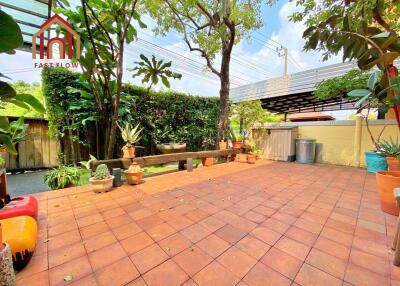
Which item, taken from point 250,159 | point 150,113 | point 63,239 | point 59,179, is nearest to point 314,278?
point 63,239

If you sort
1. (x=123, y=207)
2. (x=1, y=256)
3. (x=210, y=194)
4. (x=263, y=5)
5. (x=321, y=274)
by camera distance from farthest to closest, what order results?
(x=263, y=5) < (x=210, y=194) < (x=123, y=207) < (x=321, y=274) < (x=1, y=256)

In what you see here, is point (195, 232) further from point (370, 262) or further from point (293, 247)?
point (370, 262)

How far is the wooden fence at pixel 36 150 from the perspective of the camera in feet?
14.9

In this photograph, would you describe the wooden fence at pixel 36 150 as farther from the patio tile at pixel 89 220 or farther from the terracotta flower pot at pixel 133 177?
the patio tile at pixel 89 220

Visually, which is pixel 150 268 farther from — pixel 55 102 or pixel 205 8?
pixel 205 8

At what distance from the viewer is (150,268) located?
4.59 feet

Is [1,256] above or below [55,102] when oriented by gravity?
below

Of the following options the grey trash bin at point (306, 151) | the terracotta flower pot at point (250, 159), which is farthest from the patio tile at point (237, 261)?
the grey trash bin at point (306, 151)

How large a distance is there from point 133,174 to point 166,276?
234 centimetres

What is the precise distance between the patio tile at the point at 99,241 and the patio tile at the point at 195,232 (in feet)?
2.25

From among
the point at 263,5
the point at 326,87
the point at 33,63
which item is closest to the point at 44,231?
the point at 33,63

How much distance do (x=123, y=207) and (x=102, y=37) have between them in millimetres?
3269

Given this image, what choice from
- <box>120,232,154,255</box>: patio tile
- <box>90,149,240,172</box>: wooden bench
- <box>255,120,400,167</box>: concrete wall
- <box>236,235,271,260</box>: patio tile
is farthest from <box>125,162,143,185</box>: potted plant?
<box>255,120,400,167</box>: concrete wall

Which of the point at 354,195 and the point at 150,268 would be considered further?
the point at 354,195
